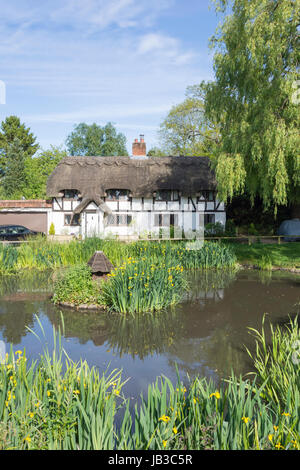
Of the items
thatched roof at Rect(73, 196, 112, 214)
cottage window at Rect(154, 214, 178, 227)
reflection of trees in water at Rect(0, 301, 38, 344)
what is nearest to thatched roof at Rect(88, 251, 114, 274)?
reflection of trees in water at Rect(0, 301, 38, 344)

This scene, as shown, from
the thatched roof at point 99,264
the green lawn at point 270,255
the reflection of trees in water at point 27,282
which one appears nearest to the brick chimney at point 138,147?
the green lawn at point 270,255

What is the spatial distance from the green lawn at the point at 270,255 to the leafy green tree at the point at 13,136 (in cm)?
3747

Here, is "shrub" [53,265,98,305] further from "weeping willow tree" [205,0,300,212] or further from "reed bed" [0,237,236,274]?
"weeping willow tree" [205,0,300,212]

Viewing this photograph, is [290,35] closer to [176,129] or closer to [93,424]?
[93,424]

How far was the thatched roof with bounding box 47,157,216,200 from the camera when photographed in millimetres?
26688

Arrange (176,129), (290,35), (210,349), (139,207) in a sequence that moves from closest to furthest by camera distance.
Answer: (210,349) → (290,35) → (139,207) → (176,129)

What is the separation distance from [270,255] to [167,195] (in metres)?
12.3

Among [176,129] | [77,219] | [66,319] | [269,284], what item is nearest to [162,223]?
[77,219]

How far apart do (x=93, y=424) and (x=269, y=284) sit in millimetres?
9873

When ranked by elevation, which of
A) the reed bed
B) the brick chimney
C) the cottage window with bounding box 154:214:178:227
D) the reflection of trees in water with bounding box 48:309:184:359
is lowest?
the reflection of trees in water with bounding box 48:309:184:359

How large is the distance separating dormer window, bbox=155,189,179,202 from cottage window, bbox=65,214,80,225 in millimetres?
6029

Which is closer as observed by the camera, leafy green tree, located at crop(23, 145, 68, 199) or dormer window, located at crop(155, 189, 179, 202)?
dormer window, located at crop(155, 189, 179, 202)

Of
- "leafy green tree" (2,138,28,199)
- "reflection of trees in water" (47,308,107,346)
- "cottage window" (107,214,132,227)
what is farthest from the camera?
"leafy green tree" (2,138,28,199)

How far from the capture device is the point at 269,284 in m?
11.9
